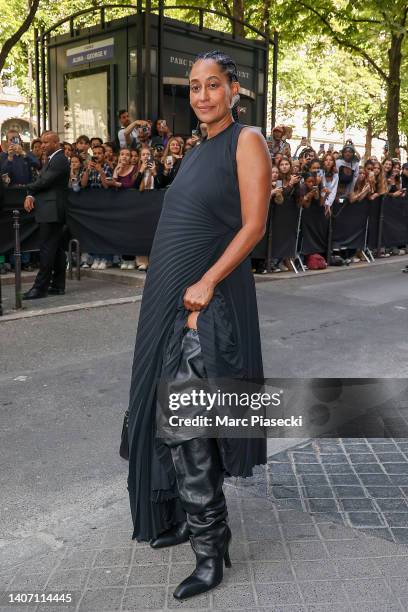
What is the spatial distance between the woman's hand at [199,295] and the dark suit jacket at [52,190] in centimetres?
749

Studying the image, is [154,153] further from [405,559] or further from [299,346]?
[405,559]

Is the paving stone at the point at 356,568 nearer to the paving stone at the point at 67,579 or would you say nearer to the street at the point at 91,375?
the street at the point at 91,375

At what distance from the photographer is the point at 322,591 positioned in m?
2.78

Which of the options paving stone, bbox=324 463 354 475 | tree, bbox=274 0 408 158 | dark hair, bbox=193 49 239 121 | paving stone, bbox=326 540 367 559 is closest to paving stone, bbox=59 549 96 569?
paving stone, bbox=326 540 367 559

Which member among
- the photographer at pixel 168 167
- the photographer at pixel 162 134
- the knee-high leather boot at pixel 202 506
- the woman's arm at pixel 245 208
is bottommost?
the knee-high leather boot at pixel 202 506

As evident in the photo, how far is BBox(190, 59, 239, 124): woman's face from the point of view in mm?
2625

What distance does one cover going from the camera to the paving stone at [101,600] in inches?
106

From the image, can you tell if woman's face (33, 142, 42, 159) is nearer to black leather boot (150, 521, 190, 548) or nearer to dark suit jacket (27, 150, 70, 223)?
dark suit jacket (27, 150, 70, 223)

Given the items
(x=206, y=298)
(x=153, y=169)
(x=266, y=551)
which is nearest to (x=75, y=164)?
(x=153, y=169)

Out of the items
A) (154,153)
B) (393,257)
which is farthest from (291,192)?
(393,257)

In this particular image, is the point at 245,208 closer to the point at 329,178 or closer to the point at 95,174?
the point at 95,174

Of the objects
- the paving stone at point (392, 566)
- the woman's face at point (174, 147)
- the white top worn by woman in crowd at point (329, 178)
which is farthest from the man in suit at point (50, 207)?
the paving stone at point (392, 566)

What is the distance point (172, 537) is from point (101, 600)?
1.53ft

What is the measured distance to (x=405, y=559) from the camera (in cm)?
300
